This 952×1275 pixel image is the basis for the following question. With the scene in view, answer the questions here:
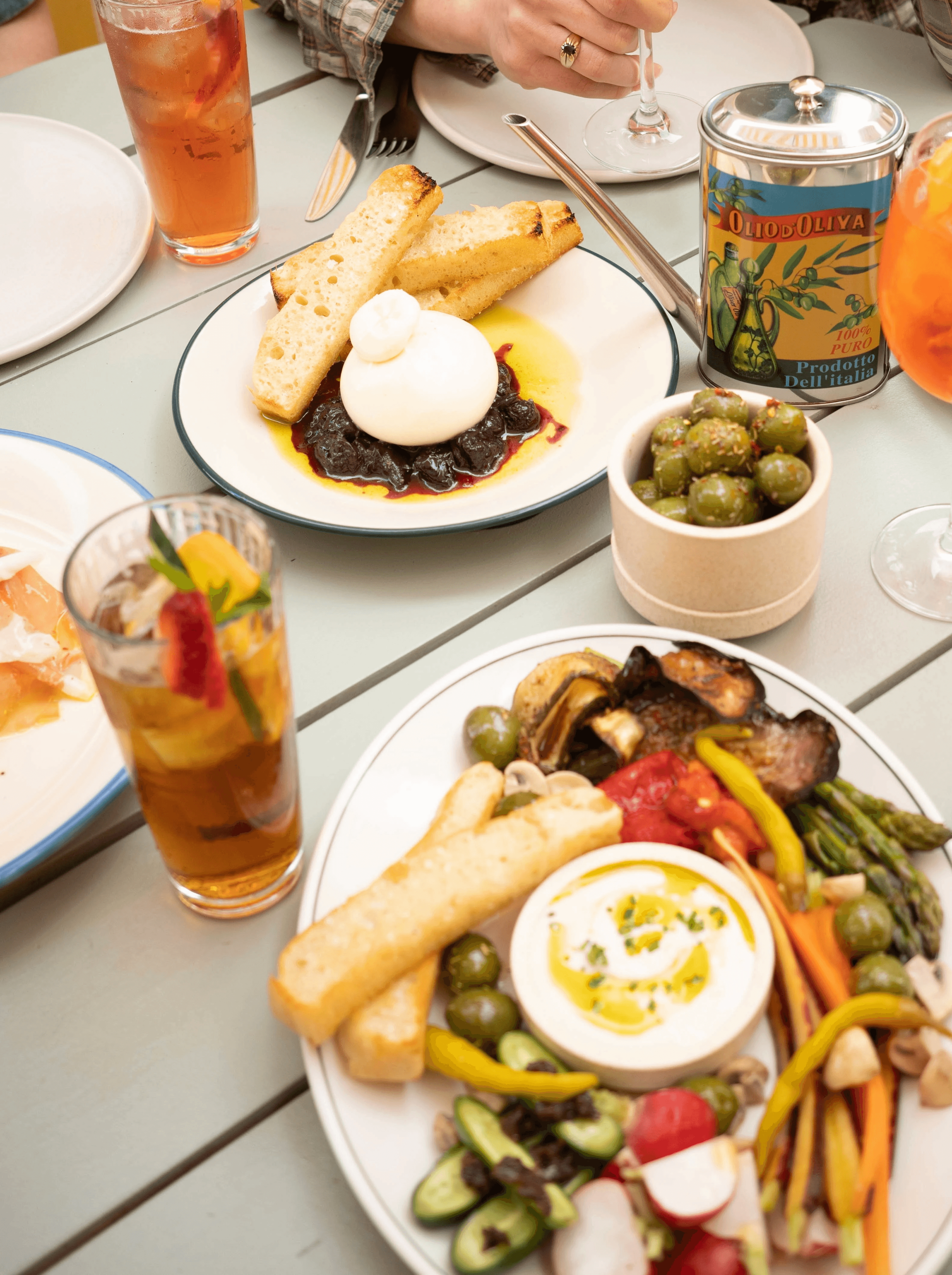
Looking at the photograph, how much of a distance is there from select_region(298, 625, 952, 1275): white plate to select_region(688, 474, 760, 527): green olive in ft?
0.37

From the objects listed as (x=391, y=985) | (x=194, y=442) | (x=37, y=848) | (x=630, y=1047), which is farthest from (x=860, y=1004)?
(x=194, y=442)

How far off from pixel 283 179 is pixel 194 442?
748 millimetres

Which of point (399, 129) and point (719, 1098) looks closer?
point (719, 1098)

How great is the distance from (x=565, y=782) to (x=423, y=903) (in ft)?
0.58

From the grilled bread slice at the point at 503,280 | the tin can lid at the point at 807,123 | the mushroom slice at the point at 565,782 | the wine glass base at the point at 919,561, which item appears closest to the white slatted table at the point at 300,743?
the wine glass base at the point at 919,561

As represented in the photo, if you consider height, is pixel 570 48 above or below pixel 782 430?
above

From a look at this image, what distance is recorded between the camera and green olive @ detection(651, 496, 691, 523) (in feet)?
3.36

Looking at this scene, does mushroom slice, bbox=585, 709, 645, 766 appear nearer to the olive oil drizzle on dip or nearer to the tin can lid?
the olive oil drizzle on dip

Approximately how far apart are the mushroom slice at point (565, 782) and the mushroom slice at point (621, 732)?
4 cm

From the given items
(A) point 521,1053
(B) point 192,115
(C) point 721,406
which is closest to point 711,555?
(C) point 721,406

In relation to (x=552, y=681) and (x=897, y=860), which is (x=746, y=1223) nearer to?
(x=897, y=860)

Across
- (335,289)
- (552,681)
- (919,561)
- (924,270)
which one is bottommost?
(919,561)

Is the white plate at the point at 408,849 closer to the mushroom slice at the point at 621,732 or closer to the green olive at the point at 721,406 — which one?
the mushroom slice at the point at 621,732

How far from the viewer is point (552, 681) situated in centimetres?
95
